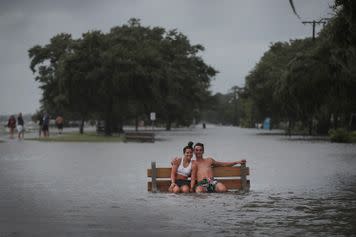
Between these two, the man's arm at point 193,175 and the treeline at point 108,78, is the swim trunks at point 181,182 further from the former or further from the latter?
the treeline at point 108,78

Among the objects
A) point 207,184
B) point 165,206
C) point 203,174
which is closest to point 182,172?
point 203,174

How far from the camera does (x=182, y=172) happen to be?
47.6 ft

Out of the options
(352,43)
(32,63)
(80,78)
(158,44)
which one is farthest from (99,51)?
(352,43)

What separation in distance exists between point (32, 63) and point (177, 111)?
95.3ft

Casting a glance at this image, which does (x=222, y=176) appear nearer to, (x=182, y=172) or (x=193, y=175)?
(x=193, y=175)

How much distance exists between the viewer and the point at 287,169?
2175 cm

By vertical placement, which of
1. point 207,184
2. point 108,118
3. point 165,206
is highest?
point 108,118

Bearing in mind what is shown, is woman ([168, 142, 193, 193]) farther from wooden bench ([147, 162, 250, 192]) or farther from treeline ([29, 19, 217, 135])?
treeline ([29, 19, 217, 135])

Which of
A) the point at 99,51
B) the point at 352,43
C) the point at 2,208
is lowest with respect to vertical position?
the point at 2,208

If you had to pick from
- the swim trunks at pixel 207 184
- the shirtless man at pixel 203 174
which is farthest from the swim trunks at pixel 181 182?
the swim trunks at pixel 207 184

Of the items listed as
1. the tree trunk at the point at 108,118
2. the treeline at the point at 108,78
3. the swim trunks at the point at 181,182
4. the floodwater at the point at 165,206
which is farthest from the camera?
the tree trunk at the point at 108,118

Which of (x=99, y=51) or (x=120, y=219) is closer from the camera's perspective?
(x=120, y=219)

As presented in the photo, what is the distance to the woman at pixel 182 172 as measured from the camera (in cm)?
1434

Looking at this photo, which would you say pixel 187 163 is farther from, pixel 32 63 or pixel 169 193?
pixel 32 63
